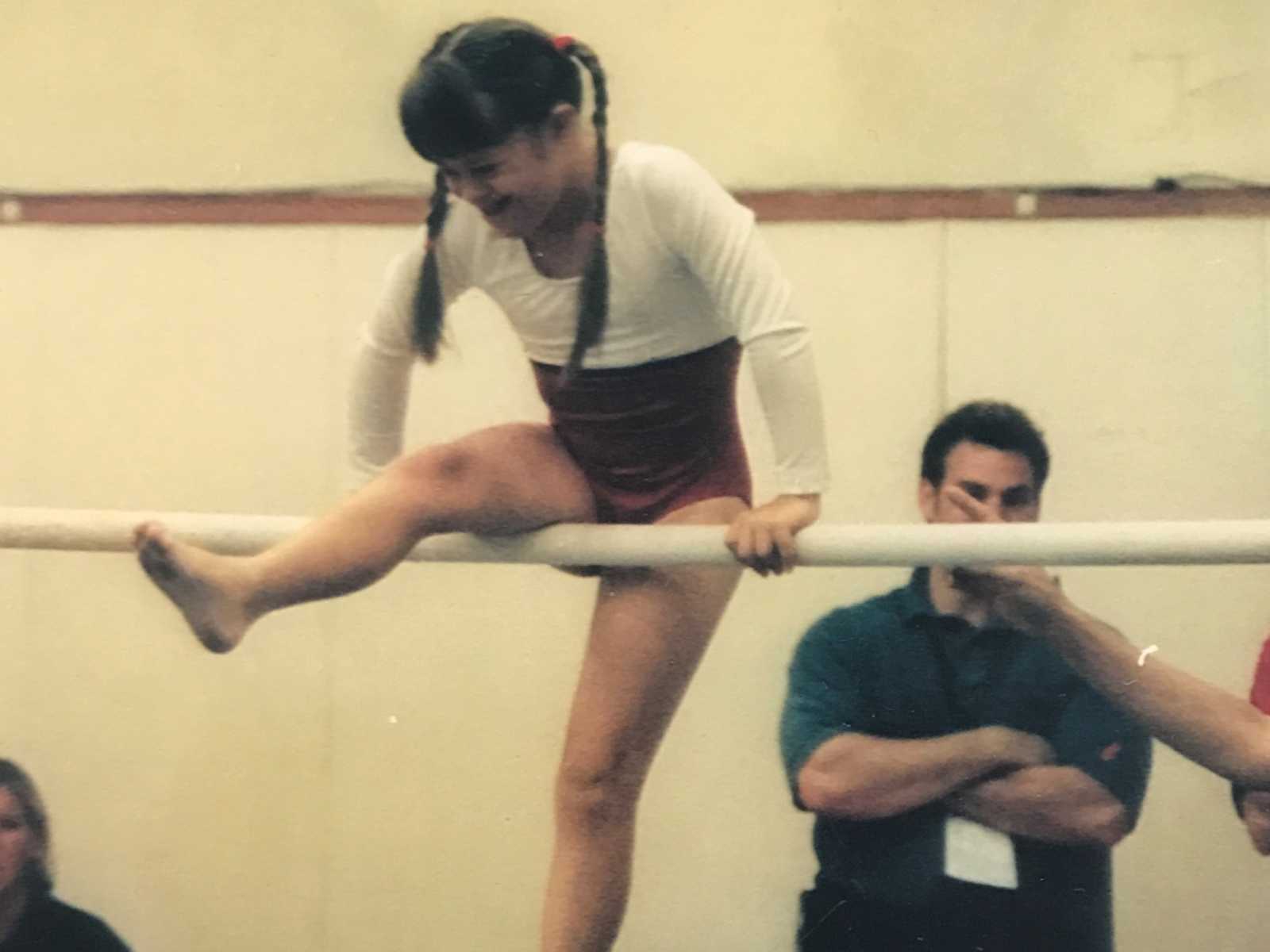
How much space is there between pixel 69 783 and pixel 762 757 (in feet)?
2.26

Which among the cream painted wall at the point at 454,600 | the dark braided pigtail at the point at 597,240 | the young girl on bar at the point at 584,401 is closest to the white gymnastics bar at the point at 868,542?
the young girl on bar at the point at 584,401

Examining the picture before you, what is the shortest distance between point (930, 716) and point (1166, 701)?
18 cm

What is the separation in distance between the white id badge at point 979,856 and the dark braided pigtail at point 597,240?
0.47 meters

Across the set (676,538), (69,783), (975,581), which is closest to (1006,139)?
(975,581)

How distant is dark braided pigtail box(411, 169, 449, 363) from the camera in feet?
2.84

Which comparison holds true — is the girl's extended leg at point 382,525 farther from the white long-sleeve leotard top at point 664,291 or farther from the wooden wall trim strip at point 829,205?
the wooden wall trim strip at point 829,205

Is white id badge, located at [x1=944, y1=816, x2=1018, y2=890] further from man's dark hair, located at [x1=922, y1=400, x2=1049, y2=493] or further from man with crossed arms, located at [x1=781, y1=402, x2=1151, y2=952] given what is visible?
man's dark hair, located at [x1=922, y1=400, x2=1049, y2=493]

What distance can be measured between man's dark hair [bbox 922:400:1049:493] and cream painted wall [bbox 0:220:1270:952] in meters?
0.09

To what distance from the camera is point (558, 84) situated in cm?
80

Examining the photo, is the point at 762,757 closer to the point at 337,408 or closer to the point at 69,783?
the point at 337,408

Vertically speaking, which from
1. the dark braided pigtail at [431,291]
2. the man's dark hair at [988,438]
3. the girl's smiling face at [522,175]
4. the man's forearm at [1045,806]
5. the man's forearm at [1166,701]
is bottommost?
the man's forearm at [1045,806]

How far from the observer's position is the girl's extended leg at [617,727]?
85 cm

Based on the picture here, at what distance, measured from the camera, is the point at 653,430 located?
87 centimetres

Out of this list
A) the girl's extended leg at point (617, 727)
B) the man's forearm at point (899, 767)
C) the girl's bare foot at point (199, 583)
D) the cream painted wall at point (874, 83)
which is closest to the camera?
the girl's bare foot at point (199, 583)
